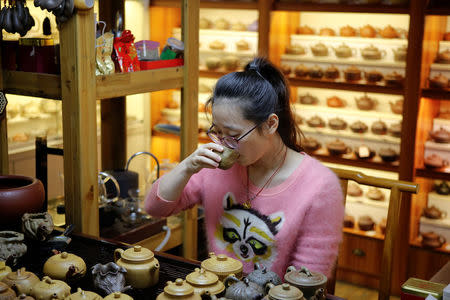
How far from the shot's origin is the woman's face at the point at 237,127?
1.72 metres

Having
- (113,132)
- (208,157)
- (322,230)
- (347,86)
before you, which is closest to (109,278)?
(208,157)

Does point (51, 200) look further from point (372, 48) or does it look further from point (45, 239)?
point (372, 48)

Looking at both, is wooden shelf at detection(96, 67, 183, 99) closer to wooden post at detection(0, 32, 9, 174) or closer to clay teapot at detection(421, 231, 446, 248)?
wooden post at detection(0, 32, 9, 174)

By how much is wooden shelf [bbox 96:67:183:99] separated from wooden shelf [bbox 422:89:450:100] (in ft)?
6.41

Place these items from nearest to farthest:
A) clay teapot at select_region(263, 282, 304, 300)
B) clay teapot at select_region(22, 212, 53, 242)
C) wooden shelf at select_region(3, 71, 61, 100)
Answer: clay teapot at select_region(263, 282, 304, 300) < clay teapot at select_region(22, 212, 53, 242) < wooden shelf at select_region(3, 71, 61, 100)

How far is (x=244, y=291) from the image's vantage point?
131cm

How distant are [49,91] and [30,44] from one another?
0.19 m

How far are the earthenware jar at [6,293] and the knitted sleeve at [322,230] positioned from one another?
83 centimetres

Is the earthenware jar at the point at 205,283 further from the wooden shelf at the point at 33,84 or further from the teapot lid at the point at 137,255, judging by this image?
the wooden shelf at the point at 33,84

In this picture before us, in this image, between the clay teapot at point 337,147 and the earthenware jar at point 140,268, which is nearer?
the earthenware jar at point 140,268

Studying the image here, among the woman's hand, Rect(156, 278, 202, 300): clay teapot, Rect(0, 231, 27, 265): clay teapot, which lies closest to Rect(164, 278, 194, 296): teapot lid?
Rect(156, 278, 202, 300): clay teapot

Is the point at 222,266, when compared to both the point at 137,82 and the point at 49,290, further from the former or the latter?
the point at 137,82

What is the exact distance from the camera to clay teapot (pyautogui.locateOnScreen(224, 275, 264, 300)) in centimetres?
130

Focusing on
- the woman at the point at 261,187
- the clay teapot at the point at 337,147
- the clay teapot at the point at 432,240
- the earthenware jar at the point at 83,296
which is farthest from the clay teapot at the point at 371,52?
the earthenware jar at the point at 83,296
